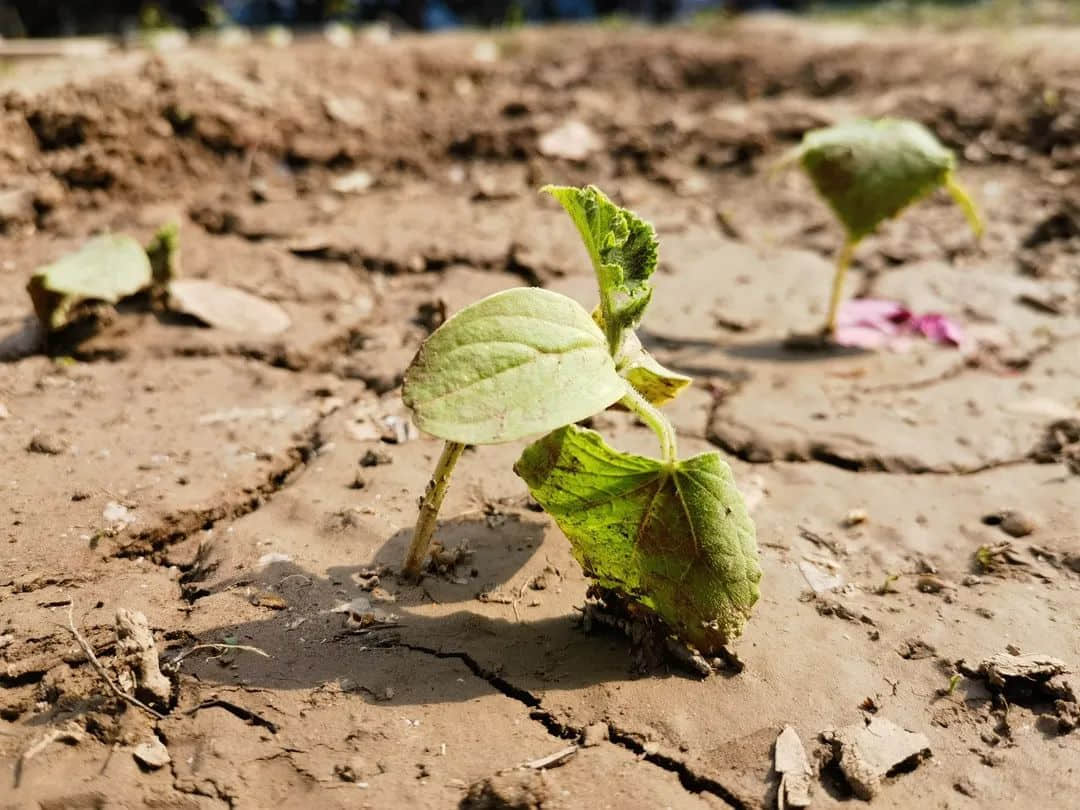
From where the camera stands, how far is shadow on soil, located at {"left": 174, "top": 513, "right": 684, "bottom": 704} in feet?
5.23

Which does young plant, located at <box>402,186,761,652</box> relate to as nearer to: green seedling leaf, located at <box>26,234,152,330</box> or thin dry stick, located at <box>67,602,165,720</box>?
thin dry stick, located at <box>67,602,165,720</box>

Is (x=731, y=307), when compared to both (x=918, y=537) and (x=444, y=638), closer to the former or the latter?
(x=918, y=537)

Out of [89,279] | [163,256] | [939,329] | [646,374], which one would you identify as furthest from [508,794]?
[939,329]

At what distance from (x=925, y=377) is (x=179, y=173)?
98.9 inches

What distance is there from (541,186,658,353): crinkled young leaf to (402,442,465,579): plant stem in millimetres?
313

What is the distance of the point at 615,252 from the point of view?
5.33 feet

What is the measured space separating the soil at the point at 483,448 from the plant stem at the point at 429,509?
0.18 ft

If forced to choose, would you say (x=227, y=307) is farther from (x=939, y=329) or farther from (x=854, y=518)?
(x=939, y=329)

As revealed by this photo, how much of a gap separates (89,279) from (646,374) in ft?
5.19

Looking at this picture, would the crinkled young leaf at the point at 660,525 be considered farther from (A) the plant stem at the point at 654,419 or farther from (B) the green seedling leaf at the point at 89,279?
(B) the green seedling leaf at the point at 89,279

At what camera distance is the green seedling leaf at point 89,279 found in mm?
2527

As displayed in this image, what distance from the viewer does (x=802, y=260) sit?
3348mm

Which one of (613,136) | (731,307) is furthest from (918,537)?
(613,136)

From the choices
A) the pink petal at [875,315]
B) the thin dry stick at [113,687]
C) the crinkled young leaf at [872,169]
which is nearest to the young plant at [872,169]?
the crinkled young leaf at [872,169]
